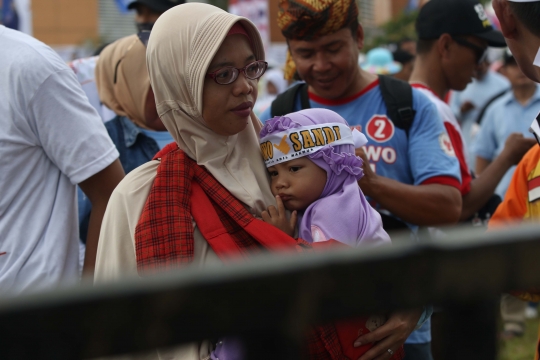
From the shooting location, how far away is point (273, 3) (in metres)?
30.6

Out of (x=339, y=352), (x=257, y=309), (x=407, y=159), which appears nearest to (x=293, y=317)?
(x=257, y=309)

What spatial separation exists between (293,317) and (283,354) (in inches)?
2.5

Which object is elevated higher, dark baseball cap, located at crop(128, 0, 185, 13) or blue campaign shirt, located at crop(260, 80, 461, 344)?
dark baseball cap, located at crop(128, 0, 185, 13)

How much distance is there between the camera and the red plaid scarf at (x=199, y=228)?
1938 mm

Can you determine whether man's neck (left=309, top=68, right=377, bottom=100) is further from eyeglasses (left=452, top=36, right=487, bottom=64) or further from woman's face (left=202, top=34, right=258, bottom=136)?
woman's face (left=202, top=34, right=258, bottom=136)

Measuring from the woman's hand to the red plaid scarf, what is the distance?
10 cm

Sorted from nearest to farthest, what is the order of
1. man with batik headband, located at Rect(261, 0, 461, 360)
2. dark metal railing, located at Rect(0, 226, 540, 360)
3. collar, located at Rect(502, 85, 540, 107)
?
dark metal railing, located at Rect(0, 226, 540, 360), man with batik headband, located at Rect(261, 0, 461, 360), collar, located at Rect(502, 85, 540, 107)

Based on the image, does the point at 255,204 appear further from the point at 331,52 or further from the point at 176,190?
the point at 331,52

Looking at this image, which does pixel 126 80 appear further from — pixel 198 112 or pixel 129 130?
pixel 198 112

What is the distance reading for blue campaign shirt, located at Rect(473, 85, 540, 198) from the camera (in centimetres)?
579

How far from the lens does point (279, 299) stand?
0.73 m

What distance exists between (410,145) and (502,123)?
3330 mm

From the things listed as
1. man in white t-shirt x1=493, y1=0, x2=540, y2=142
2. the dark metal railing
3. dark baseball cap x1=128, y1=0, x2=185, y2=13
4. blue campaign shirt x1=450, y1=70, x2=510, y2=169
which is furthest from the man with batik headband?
blue campaign shirt x1=450, y1=70, x2=510, y2=169

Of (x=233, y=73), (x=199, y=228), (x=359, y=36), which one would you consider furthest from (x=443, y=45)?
(x=199, y=228)
